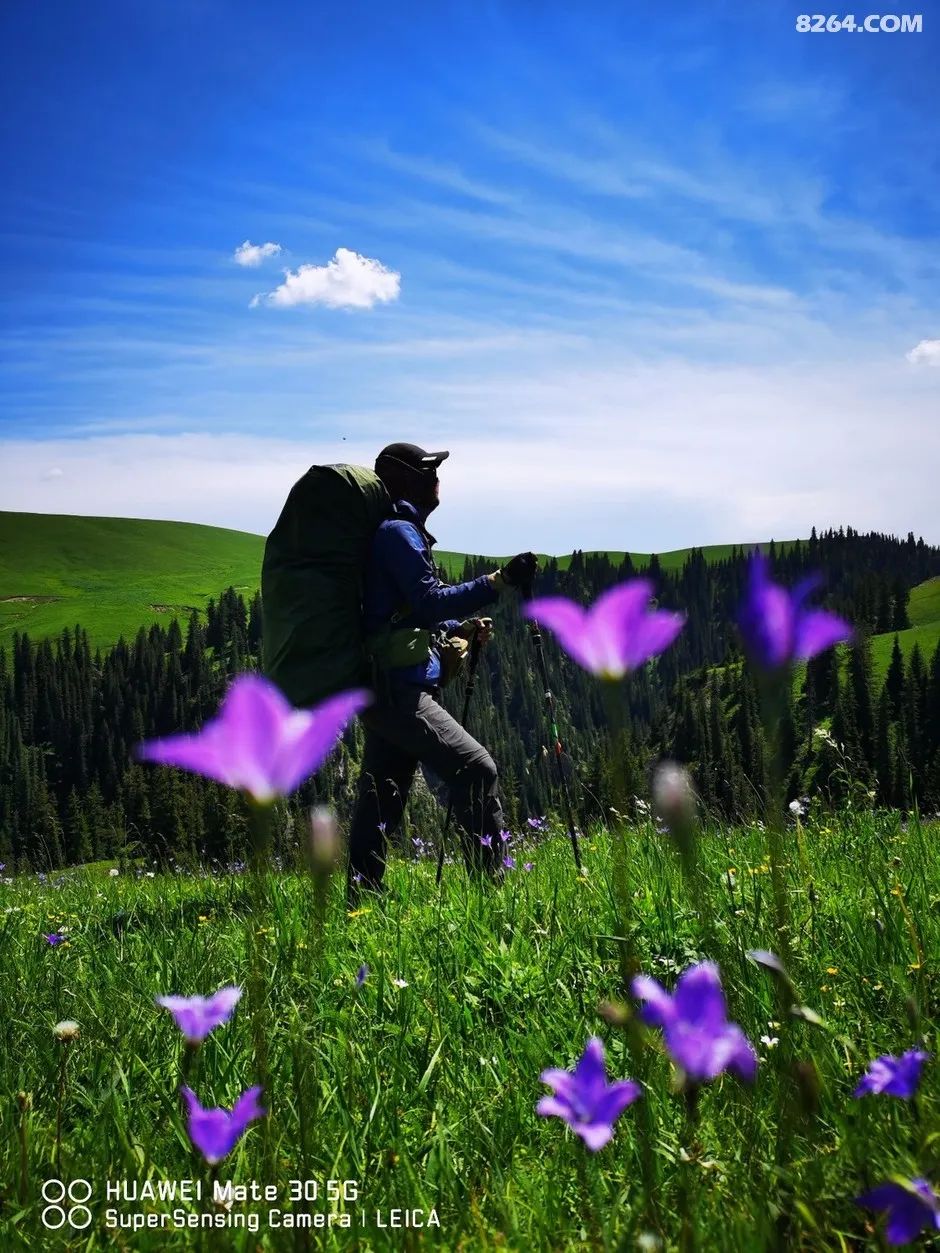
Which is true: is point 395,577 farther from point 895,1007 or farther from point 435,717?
point 895,1007

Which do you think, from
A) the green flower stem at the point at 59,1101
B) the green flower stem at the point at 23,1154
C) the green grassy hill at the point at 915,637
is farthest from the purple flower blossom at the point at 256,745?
the green grassy hill at the point at 915,637

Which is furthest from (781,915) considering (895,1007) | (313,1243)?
(895,1007)

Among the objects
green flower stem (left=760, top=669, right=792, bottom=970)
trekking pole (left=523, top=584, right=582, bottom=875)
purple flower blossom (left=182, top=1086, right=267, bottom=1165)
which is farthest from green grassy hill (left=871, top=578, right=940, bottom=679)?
purple flower blossom (left=182, top=1086, right=267, bottom=1165)

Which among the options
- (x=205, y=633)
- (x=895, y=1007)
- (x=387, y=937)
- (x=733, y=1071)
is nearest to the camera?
(x=733, y=1071)

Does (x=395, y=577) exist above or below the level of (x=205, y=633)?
above

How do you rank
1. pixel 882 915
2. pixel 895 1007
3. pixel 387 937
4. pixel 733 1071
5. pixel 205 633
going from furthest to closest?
pixel 205 633
pixel 387 937
pixel 882 915
pixel 895 1007
pixel 733 1071

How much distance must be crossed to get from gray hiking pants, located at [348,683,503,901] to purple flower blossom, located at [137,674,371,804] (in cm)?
525

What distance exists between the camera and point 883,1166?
1.86m

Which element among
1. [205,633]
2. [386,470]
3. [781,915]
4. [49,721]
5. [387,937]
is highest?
[386,470]

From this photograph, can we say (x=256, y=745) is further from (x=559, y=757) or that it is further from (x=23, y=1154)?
(x=559, y=757)

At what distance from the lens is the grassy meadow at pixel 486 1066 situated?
6.10 ft

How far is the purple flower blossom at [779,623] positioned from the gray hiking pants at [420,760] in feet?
17.3

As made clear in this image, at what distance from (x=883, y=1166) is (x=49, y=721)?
556 feet

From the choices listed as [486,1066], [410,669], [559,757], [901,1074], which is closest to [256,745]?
[901,1074]
